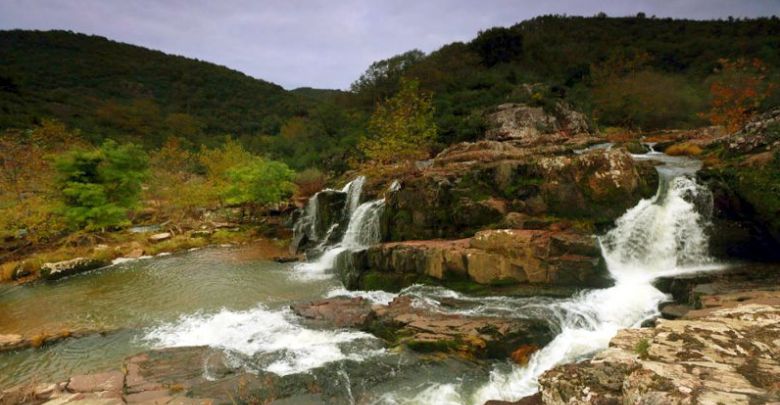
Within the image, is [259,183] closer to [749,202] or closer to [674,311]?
[674,311]

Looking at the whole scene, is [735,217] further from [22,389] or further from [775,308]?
[22,389]

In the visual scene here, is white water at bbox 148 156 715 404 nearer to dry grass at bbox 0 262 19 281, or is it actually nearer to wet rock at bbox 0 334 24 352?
wet rock at bbox 0 334 24 352

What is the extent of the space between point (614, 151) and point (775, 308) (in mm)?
7310

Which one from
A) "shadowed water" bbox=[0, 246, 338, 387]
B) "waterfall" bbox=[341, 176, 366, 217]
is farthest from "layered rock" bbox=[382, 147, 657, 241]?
"waterfall" bbox=[341, 176, 366, 217]

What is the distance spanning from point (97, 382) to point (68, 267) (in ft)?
39.2

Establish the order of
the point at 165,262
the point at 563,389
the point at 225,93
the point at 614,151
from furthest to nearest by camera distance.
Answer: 1. the point at 225,93
2. the point at 165,262
3. the point at 614,151
4. the point at 563,389

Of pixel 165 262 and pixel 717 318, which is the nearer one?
pixel 717 318

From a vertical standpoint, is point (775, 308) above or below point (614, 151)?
below

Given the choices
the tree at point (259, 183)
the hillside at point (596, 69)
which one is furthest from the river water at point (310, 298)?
the hillside at point (596, 69)

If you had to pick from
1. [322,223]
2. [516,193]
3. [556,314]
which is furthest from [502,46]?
[556,314]

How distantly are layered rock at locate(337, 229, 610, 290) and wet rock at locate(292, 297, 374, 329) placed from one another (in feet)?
5.83

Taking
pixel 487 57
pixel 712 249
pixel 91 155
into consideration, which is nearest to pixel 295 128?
pixel 487 57

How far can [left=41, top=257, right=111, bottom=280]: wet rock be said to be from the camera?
16.1 m

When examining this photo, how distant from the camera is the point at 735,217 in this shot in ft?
36.8
